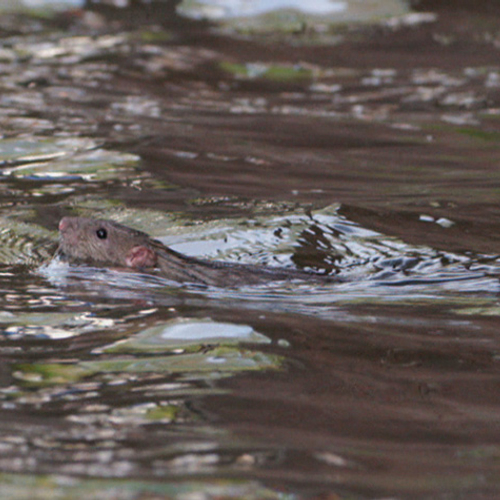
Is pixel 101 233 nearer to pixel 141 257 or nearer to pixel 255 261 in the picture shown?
pixel 141 257

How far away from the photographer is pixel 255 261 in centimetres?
732

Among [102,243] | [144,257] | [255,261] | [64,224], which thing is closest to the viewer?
[144,257]

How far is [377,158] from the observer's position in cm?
1005

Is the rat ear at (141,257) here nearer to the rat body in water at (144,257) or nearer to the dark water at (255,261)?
the rat body in water at (144,257)

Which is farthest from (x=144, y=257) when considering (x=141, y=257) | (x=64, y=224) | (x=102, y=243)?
(x=64, y=224)

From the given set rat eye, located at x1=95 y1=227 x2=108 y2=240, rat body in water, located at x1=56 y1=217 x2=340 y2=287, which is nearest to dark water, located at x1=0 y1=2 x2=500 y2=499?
rat body in water, located at x1=56 y1=217 x2=340 y2=287

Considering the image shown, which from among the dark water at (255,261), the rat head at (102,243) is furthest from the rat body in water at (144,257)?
the dark water at (255,261)

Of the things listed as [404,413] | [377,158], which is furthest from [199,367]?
[377,158]

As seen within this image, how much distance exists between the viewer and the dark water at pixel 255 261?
126 inches

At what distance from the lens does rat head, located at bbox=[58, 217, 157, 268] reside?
696cm

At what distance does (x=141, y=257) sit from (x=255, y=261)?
0.86m

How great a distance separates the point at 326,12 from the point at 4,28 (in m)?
5.32

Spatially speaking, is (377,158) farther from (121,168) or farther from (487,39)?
(487,39)

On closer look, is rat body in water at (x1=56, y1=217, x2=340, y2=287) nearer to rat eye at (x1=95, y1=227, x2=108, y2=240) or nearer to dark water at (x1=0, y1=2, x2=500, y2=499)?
rat eye at (x1=95, y1=227, x2=108, y2=240)
